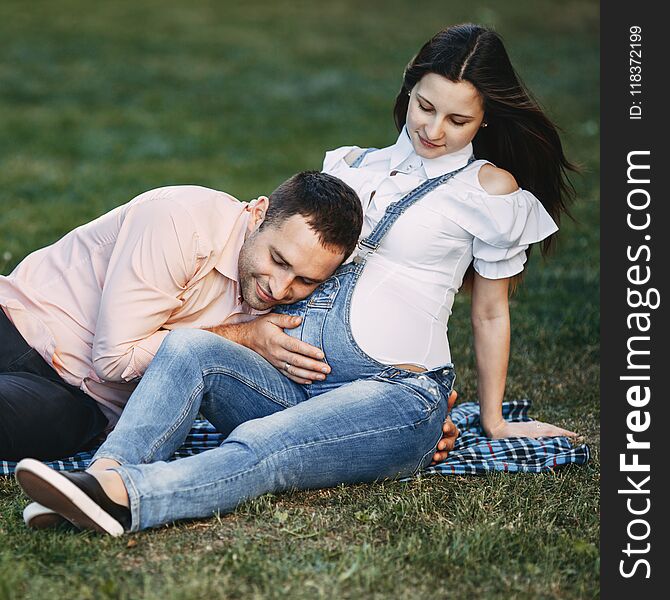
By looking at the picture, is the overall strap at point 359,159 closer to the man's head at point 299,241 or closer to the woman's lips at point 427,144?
the woman's lips at point 427,144

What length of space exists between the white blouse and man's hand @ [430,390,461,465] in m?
0.26

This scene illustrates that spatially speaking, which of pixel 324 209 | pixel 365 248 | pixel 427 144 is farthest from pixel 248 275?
pixel 427 144

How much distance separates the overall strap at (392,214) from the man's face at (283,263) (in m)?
0.23

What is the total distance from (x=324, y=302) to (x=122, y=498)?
113 centimetres

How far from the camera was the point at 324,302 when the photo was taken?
3.85 meters

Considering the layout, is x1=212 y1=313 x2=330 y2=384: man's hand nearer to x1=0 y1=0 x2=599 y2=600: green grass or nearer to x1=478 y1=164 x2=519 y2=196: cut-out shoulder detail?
x1=0 y1=0 x2=599 y2=600: green grass

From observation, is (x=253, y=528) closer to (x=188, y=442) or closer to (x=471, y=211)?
(x=188, y=442)

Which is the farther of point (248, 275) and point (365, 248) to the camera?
point (365, 248)

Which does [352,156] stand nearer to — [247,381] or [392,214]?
[392,214]

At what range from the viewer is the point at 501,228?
157 inches

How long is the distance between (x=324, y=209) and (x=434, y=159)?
72cm

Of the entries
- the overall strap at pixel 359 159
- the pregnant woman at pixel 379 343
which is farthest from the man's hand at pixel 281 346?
the overall strap at pixel 359 159

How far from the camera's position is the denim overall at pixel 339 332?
12.4 feet

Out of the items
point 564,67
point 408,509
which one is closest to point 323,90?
point 564,67
